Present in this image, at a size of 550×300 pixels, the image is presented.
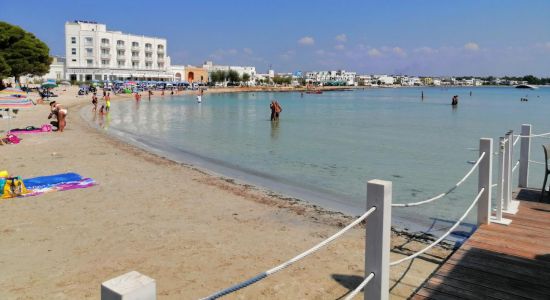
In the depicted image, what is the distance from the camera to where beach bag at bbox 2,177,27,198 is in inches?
367

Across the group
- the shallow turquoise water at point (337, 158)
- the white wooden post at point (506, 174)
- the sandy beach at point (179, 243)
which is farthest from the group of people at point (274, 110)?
the white wooden post at point (506, 174)

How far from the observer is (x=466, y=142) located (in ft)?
83.1

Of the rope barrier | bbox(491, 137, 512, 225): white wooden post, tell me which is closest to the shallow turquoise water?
bbox(491, 137, 512, 225): white wooden post

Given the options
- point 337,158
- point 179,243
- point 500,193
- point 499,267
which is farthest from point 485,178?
point 337,158

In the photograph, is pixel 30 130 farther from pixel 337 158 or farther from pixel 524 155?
pixel 524 155

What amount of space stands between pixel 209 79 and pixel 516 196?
153m

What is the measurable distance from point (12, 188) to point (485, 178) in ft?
29.8

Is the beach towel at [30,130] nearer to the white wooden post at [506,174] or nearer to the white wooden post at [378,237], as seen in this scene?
the white wooden post at [506,174]

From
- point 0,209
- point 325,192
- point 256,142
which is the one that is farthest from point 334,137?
point 0,209

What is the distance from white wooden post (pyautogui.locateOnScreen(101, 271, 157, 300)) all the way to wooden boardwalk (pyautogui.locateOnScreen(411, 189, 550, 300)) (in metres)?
3.04

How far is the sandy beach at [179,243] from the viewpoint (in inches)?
209

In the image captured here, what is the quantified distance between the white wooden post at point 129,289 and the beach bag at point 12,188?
29.2 ft

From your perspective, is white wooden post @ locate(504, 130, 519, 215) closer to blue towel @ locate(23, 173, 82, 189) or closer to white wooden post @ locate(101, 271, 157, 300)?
white wooden post @ locate(101, 271, 157, 300)

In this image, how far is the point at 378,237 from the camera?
3209 millimetres
